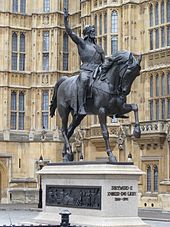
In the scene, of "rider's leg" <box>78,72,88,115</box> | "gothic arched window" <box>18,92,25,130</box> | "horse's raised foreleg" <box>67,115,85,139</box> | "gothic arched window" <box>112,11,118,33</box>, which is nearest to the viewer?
"rider's leg" <box>78,72,88,115</box>

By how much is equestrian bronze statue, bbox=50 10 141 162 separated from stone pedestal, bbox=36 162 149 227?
657mm

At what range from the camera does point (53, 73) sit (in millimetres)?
45750

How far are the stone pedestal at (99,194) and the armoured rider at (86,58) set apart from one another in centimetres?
186

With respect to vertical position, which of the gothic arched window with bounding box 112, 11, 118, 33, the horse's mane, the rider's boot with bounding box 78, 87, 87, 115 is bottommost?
the rider's boot with bounding box 78, 87, 87, 115

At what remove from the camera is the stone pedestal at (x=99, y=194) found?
15.8 meters

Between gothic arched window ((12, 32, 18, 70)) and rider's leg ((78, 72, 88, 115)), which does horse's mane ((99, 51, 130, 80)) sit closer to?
rider's leg ((78, 72, 88, 115))

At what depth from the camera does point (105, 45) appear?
41.2 meters

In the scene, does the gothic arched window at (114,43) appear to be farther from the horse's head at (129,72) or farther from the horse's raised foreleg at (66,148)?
the horse's head at (129,72)

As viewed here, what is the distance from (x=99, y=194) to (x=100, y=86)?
9.62 ft

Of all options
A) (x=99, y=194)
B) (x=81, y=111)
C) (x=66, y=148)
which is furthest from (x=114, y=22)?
(x=99, y=194)

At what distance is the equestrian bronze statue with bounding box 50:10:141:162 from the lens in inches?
658

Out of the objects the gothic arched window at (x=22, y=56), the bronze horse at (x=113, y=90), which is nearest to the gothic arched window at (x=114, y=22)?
the gothic arched window at (x=22, y=56)

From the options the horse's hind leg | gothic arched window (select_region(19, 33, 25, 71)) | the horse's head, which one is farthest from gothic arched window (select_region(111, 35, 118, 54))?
the horse's head

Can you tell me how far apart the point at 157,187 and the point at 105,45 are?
9964mm
